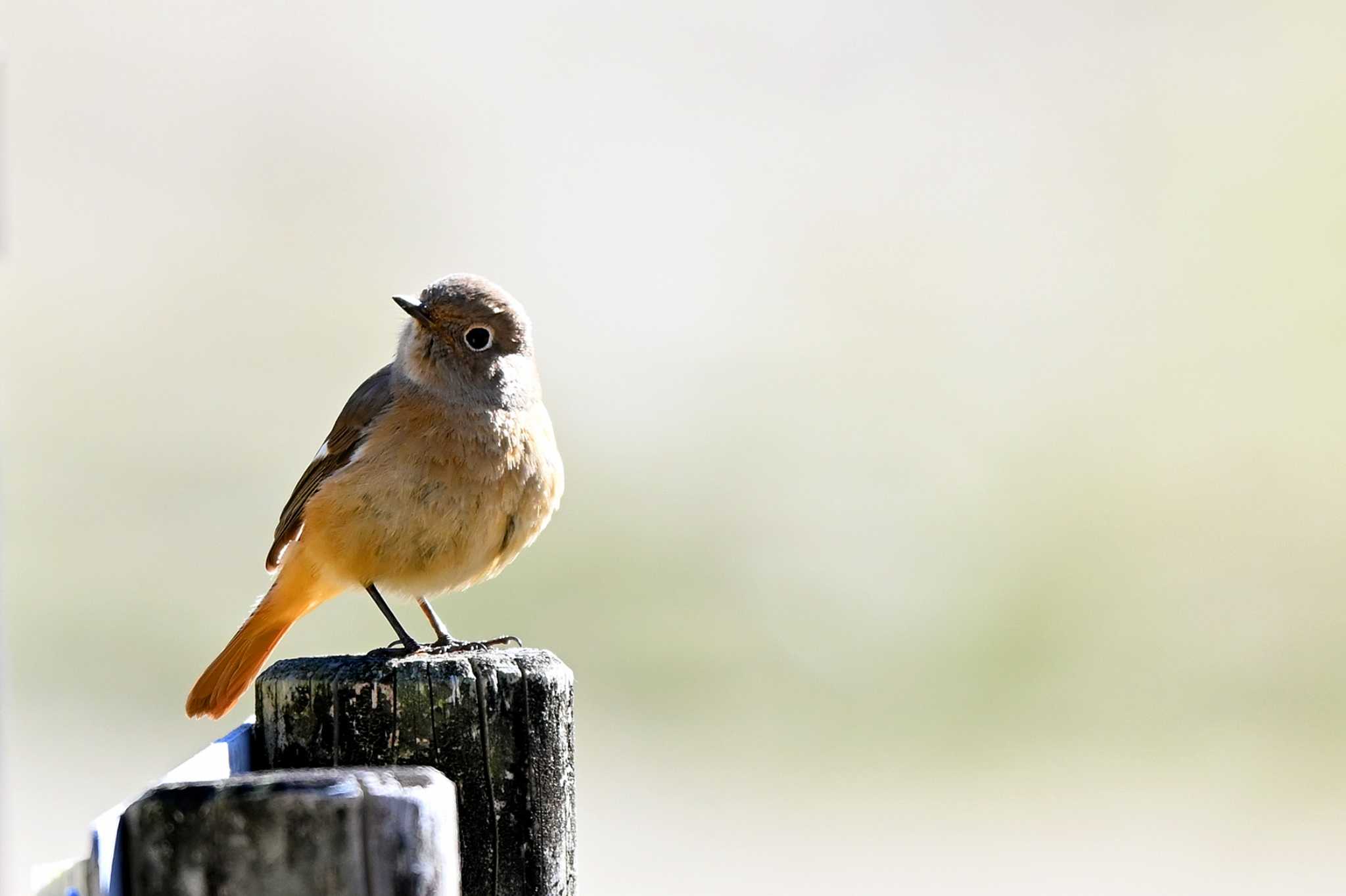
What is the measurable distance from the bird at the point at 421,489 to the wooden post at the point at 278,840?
2679mm

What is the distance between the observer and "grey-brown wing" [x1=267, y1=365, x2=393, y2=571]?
5.04 metres

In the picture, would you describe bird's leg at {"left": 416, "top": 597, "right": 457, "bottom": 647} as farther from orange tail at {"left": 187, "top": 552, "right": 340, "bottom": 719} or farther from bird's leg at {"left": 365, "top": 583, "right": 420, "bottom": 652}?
orange tail at {"left": 187, "top": 552, "right": 340, "bottom": 719}

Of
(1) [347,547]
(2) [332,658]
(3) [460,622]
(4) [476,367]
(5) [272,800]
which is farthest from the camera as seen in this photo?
(3) [460,622]

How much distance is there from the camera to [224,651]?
487 cm

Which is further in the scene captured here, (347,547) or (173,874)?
(347,547)

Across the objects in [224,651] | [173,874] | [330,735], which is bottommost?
[173,874]

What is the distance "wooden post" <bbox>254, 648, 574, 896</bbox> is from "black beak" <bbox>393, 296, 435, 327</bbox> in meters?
2.44

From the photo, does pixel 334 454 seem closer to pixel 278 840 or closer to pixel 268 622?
pixel 268 622

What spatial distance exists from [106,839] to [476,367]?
3.41 m

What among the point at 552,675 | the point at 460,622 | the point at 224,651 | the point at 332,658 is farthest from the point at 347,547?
the point at 460,622

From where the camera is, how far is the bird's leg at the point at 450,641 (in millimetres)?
4121

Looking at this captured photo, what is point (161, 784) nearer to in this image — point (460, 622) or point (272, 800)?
point (272, 800)

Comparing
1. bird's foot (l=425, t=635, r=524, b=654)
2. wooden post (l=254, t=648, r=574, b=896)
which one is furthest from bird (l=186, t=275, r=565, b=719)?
wooden post (l=254, t=648, r=574, b=896)

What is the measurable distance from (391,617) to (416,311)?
1.03 m
